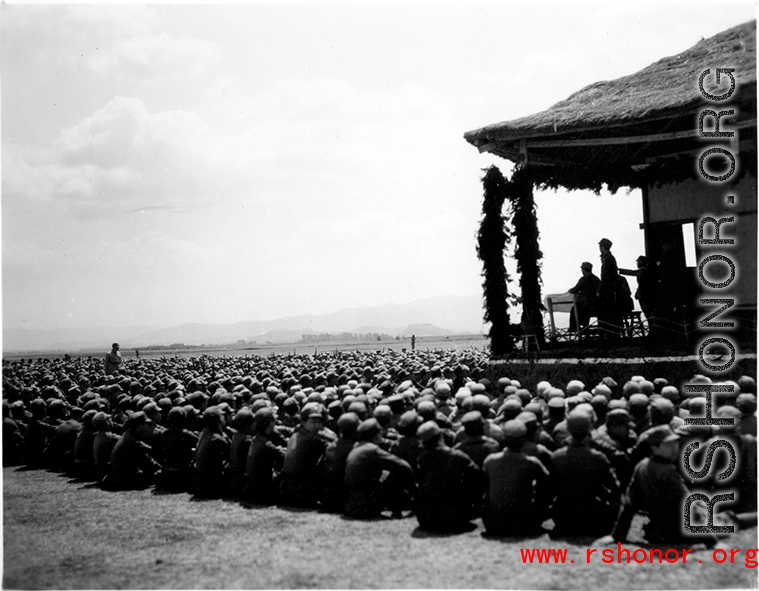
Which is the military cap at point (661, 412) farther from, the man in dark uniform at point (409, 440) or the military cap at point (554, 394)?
the man in dark uniform at point (409, 440)

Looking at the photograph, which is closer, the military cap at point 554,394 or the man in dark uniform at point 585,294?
the military cap at point 554,394

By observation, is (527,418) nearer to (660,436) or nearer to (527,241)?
(660,436)

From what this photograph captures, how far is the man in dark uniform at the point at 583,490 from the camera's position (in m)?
6.79

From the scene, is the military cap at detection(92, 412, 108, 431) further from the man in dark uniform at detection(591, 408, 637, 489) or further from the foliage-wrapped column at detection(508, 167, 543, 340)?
the foliage-wrapped column at detection(508, 167, 543, 340)

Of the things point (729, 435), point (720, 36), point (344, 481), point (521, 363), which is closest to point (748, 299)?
point (521, 363)

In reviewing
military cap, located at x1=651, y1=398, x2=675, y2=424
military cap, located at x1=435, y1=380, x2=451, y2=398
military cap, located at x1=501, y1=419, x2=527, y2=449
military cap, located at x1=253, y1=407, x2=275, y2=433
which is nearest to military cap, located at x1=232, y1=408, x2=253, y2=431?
military cap, located at x1=253, y1=407, x2=275, y2=433

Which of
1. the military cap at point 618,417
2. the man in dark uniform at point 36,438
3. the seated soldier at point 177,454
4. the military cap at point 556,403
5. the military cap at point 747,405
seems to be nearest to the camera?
the military cap at point 747,405

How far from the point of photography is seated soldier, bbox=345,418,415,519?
788 centimetres

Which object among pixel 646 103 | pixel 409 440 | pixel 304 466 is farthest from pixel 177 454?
pixel 646 103

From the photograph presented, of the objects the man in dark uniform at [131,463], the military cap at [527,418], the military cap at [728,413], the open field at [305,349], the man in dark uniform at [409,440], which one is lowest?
the open field at [305,349]

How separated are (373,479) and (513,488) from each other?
184 centimetres

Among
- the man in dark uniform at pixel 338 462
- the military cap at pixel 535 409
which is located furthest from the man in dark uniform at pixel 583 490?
the man in dark uniform at pixel 338 462

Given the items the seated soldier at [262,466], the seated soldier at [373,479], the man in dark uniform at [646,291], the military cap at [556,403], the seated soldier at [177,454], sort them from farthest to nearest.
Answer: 1. the man in dark uniform at [646,291]
2. the seated soldier at [177,454]
3. the seated soldier at [262,466]
4. the military cap at [556,403]
5. the seated soldier at [373,479]

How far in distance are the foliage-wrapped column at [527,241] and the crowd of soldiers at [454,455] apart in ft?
8.42
